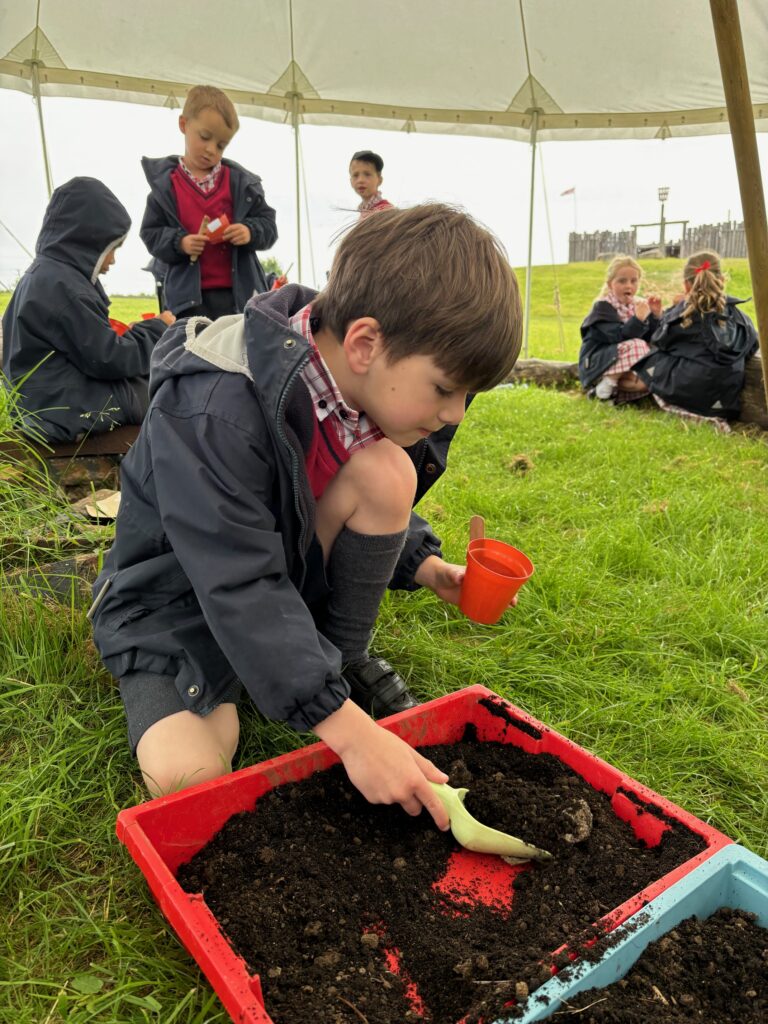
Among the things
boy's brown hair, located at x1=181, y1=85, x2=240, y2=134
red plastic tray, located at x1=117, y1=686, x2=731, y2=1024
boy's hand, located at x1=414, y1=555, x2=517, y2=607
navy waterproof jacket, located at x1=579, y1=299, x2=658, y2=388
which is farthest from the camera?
navy waterproof jacket, located at x1=579, y1=299, x2=658, y2=388

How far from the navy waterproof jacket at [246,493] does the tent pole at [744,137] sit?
833mm

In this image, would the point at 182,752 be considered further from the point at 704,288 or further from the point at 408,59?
the point at 408,59

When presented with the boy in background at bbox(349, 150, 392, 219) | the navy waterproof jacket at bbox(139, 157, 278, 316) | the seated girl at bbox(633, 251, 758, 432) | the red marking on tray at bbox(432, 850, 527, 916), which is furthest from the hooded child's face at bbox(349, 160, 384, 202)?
the red marking on tray at bbox(432, 850, 527, 916)

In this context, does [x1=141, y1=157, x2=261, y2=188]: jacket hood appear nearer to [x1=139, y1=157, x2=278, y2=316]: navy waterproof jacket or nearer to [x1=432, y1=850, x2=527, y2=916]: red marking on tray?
[x1=139, y1=157, x2=278, y2=316]: navy waterproof jacket

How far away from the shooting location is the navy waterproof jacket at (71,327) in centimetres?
282

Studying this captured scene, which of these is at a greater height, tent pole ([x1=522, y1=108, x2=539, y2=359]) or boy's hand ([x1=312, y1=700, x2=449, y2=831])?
tent pole ([x1=522, y1=108, x2=539, y2=359])

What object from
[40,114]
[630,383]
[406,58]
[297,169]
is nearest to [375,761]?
[630,383]

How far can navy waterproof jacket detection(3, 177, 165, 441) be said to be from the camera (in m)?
2.82

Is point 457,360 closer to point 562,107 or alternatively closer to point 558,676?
point 558,676

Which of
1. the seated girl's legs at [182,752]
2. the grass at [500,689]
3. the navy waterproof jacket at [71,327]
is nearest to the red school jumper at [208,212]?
the navy waterproof jacket at [71,327]

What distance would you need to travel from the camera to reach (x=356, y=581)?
1.50 metres

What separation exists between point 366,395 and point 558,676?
2.87ft

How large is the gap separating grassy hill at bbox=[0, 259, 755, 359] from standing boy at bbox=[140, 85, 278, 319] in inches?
211

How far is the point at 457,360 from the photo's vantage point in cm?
117
